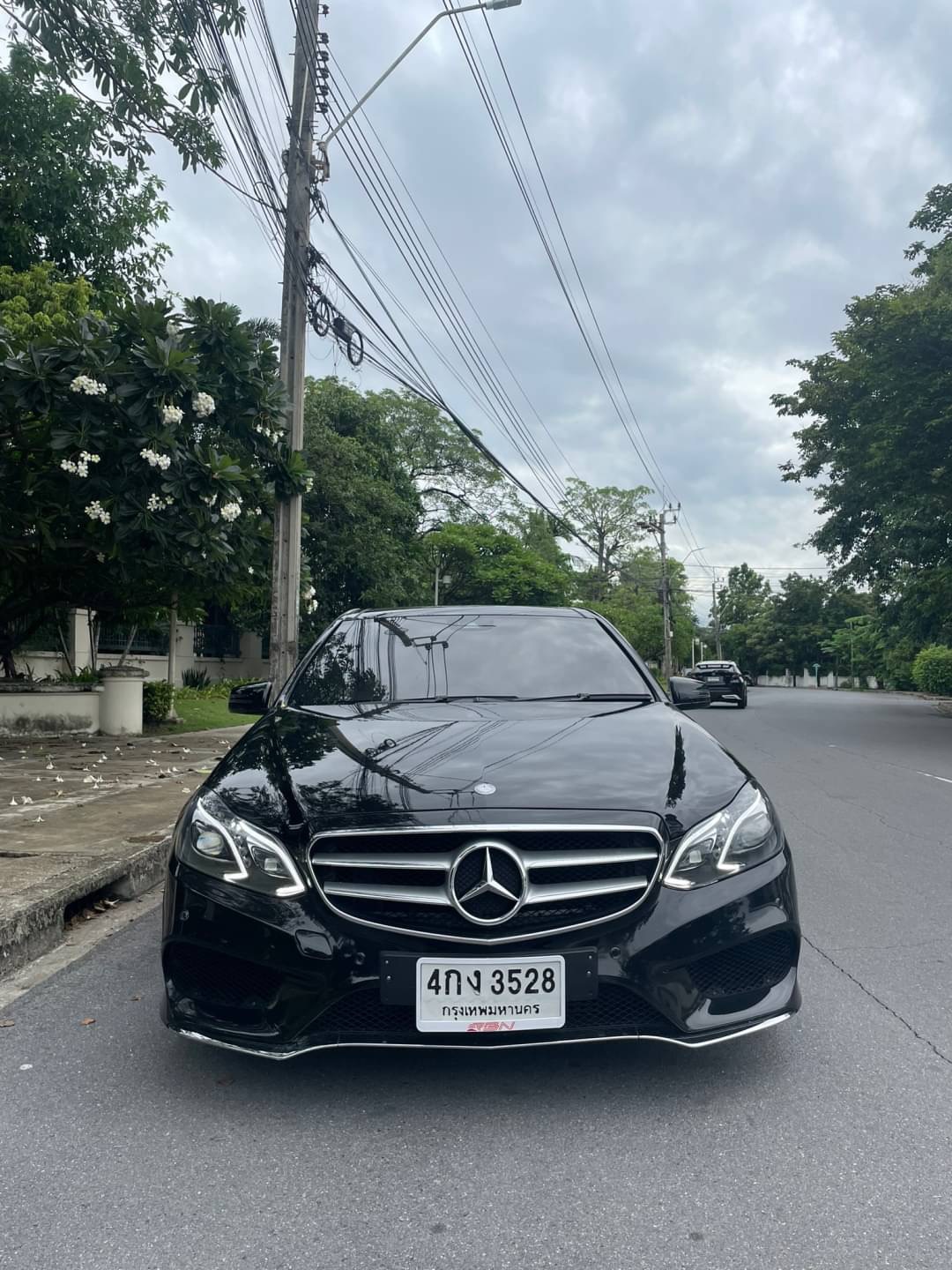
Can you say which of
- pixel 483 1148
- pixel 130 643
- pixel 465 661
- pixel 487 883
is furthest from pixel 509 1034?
pixel 130 643

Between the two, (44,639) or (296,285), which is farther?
(44,639)

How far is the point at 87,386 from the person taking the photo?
8.97m

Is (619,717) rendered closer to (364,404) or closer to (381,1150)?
(381,1150)

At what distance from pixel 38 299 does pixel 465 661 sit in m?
11.8

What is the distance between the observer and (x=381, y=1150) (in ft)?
8.73

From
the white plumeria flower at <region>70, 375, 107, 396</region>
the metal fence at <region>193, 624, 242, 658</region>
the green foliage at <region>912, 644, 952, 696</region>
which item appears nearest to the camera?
the white plumeria flower at <region>70, 375, 107, 396</region>

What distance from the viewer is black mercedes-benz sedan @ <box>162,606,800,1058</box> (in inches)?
109

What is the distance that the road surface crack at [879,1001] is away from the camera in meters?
3.35

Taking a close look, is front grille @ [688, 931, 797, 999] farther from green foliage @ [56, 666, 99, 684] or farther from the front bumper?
green foliage @ [56, 666, 99, 684]

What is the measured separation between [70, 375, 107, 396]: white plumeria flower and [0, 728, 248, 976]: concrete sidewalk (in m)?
3.39

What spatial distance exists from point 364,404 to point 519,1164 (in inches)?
1248

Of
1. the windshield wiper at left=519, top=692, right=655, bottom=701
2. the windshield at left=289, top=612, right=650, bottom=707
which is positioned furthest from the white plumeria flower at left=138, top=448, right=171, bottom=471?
the windshield wiper at left=519, top=692, right=655, bottom=701

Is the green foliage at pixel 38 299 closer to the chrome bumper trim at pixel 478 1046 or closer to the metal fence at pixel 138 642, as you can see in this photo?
the metal fence at pixel 138 642

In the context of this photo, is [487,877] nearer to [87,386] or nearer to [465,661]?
[465,661]
